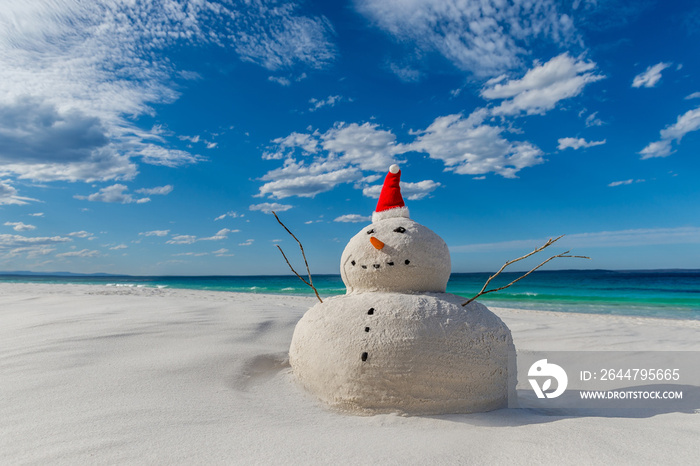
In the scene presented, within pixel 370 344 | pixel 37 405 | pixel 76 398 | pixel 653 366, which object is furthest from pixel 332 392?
pixel 653 366

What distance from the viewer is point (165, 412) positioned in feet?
10.8

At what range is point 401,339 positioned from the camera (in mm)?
3383

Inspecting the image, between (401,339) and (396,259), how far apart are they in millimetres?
767

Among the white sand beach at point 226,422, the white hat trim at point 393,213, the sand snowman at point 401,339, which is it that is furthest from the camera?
the white hat trim at point 393,213

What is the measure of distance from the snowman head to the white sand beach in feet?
3.81

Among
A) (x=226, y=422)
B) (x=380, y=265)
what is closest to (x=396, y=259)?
(x=380, y=265)

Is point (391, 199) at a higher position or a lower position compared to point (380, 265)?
higher

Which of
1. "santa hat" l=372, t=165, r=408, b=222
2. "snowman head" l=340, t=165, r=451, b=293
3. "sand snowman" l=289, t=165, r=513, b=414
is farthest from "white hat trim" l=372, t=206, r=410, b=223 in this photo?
"sand snowman" l=289, t=165, r=513, b=414

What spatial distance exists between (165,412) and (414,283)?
236 cm

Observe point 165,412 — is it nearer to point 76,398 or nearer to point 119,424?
point 119,424

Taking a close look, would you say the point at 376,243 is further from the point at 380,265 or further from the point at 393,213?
the point at 393,213

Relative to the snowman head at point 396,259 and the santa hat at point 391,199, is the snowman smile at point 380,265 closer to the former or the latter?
the snowman head at point 396,259

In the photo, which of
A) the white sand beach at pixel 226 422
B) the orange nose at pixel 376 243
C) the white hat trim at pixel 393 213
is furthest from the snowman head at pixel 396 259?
the white sand beach at pixel 226 422

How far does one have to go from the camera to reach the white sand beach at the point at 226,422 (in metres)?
2.67
